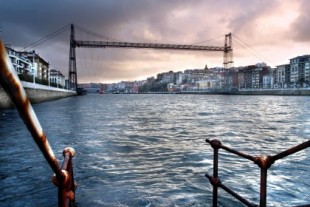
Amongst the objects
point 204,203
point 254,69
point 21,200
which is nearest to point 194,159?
point 204,203

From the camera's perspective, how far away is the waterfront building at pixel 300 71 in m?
119

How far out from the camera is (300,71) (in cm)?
12462

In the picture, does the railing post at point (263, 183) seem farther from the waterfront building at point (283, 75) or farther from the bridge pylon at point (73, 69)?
the waterfront building at point (283, 75)

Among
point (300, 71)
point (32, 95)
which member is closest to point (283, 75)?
point (300, 71)

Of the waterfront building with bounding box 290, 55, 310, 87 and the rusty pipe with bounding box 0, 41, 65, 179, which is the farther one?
the waterfront building with bounding box 290, 55, 310, 87

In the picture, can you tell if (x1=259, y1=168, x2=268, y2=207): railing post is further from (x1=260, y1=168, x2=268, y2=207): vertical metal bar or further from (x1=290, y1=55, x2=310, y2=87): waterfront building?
(x1=290, y1=55, x2=310, y2=87): waterfront building

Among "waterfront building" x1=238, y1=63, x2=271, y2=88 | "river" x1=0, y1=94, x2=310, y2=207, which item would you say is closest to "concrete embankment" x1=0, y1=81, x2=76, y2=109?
"river" x1=0, y1=94, x2=310, y2=207

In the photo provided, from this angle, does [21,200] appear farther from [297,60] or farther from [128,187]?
[297,60]

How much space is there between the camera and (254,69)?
16725 cm

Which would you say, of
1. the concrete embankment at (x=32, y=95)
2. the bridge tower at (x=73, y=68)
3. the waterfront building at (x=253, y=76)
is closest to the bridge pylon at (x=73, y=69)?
the bridge tower at (x=73, y=68)

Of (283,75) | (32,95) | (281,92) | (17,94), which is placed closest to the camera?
(17,94)

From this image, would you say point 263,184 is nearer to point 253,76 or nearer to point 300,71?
point 300,71

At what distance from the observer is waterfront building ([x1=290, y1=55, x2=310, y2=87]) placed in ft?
391

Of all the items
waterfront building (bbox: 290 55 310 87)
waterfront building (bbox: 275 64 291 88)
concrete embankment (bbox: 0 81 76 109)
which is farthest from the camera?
waterfront building (bbox: 275 64 291 88)
